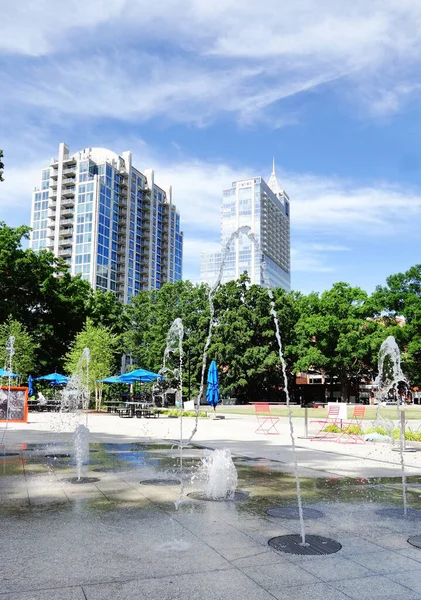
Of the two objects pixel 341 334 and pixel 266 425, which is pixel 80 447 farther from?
pixel 341 334

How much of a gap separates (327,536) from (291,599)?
1783 mm

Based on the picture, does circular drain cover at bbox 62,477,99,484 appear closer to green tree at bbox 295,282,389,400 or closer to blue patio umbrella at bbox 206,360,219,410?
blue patio umbrella at bbox 206,360,219,410

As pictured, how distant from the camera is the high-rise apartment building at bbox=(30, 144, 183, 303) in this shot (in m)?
110

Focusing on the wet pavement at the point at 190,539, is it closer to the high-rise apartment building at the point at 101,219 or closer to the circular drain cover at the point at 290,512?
the circular drain cover at the point at 290,512

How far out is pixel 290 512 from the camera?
20.6ft

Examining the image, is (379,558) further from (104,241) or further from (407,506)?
(104,241)

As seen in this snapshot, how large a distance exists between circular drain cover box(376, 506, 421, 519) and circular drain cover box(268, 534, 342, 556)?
147 centimetres

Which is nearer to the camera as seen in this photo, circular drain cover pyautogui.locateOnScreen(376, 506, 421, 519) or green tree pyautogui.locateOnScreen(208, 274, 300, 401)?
circular drain cover pyautogui.locateOnScreen(376, 506, 421, 519)

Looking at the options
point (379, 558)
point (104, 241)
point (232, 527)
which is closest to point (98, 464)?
point (232, 527)

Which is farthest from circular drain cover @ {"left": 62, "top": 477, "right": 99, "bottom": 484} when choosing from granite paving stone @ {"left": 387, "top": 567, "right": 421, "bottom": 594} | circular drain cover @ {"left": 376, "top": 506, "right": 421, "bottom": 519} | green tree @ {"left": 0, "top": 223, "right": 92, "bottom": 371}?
green tree @ {"left": 0, "top": 223, "right": 92, "bottom": 371}

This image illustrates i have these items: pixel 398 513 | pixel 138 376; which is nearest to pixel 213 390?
pixel 138 376

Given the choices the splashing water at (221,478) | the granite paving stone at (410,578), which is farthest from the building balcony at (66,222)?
the granite paving stone at (410,578)

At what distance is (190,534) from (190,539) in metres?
0.17

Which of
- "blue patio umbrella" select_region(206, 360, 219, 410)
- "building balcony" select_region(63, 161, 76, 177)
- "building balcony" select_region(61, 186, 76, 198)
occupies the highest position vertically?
"building balcony" select_region(63, 161, 76, 177)
